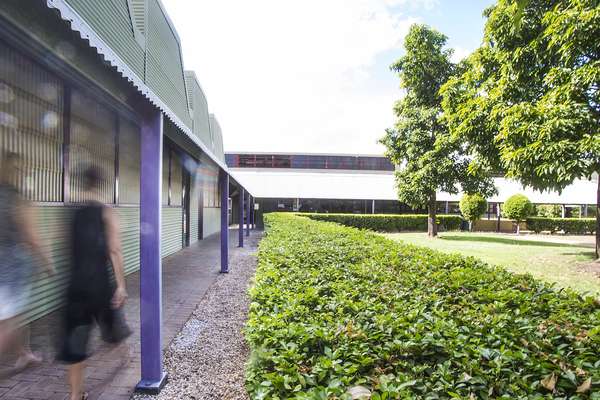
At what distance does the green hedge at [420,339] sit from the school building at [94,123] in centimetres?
140

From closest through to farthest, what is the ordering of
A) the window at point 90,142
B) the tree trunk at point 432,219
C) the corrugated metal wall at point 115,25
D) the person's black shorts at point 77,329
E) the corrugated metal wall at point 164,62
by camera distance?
1. the person's black shorts at point 77,329
2. the window at point 90,142
3. the corrugated metal wall at point 115,25
4. the corrugated metal wall at point 164,62
5. the tree trunk at point 432,219

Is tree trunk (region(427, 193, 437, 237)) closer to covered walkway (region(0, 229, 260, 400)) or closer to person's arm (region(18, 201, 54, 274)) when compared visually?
covered walkway (region(0, 229, 260, 400))

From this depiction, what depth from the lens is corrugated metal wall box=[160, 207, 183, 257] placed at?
11016 mm

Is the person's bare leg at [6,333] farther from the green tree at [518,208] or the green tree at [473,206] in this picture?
the green tree at [518,208]

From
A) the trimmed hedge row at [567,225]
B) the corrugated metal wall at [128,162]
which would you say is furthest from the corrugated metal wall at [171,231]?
the trimmed hedge row at [567,225]

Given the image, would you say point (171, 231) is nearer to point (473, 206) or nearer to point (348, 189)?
point (348, 189)

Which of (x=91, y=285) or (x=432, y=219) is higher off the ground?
(x=91, y=285)

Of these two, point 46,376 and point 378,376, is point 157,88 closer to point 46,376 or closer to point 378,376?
point 46,376

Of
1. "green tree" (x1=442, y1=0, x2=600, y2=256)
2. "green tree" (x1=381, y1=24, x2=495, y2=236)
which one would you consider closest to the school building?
"green tree" (x1=442, y1=0, x2=600, y2=256)

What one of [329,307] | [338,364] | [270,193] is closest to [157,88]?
[329,307]

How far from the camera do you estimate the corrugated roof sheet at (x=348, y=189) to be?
30734 mm

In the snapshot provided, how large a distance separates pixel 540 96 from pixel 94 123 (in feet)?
41.7

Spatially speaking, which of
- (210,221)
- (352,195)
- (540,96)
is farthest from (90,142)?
(352,195)

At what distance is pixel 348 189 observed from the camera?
31750 mm
